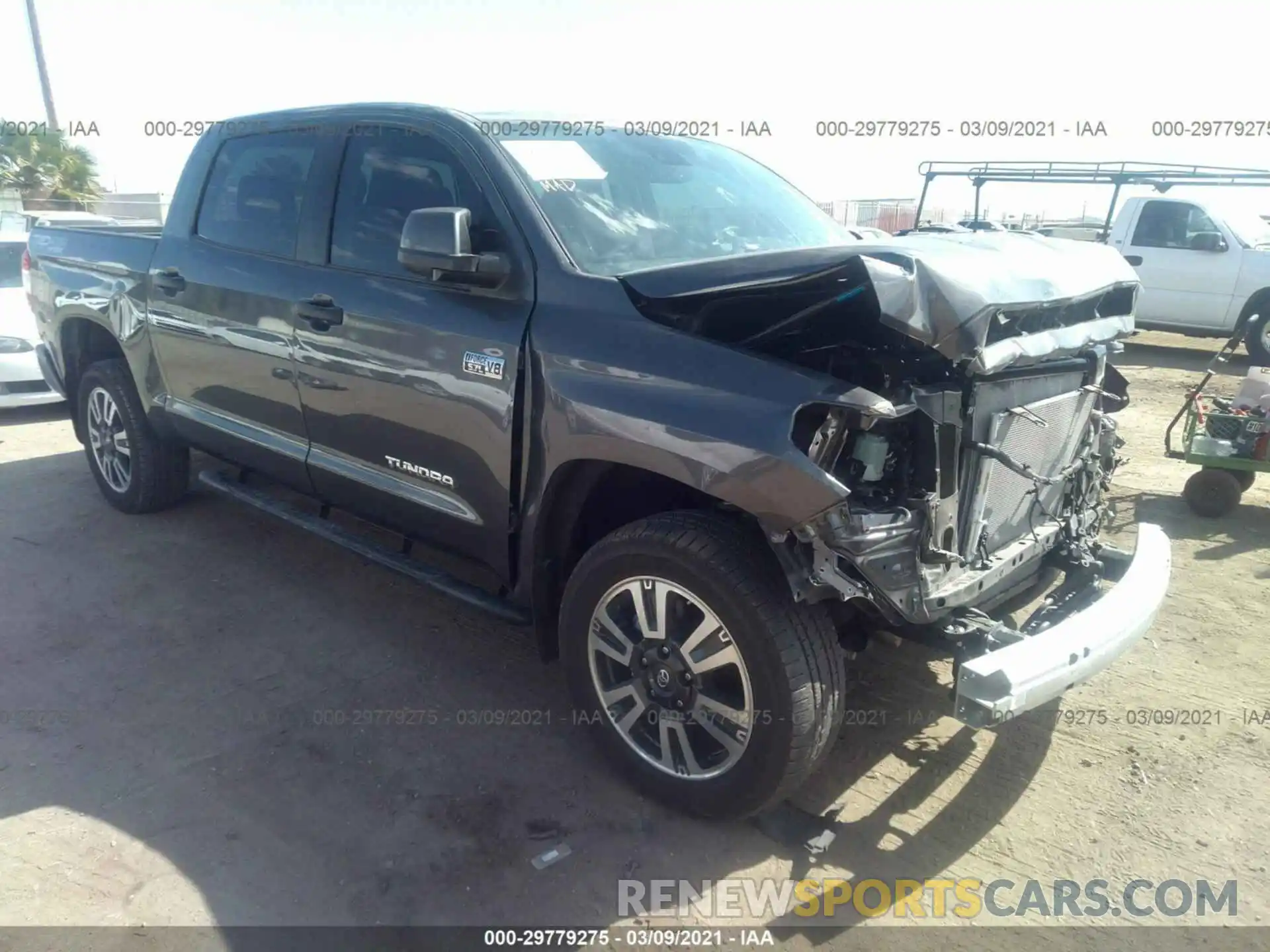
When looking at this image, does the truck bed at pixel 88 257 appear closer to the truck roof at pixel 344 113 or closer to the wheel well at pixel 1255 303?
the truck roof at pixel 344 113

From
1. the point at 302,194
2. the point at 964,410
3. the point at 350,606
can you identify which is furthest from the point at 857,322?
the point at 350,606

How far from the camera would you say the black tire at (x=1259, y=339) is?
10.8 meters

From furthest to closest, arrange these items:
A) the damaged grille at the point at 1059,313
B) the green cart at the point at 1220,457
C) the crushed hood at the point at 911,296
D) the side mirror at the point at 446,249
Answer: the green cart at the point at 1220,457 → the side mirror at the point at 446,249 → the damaged grille at the point at 1059,313 → the crushed hood at the point at 911,296

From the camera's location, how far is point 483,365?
304 cm

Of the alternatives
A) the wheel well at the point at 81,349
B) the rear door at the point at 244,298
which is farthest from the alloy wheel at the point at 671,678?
the wheel well at the point at 81,349

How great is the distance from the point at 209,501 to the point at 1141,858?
512cm

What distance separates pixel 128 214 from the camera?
2105 cm

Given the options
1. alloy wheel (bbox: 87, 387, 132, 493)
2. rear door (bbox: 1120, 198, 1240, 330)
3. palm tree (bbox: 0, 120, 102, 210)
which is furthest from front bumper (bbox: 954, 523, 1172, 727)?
palm tree (bbox: 0, 120, 102, 210)

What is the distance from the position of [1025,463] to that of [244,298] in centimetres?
318

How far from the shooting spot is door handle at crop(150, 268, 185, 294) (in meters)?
4.39

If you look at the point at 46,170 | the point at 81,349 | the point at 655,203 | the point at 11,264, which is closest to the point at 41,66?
the point at 46,170

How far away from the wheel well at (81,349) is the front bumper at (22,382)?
8.37 feet

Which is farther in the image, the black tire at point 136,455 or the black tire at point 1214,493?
the black tire at point 1214,493

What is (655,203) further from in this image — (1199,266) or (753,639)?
(1199,266)
